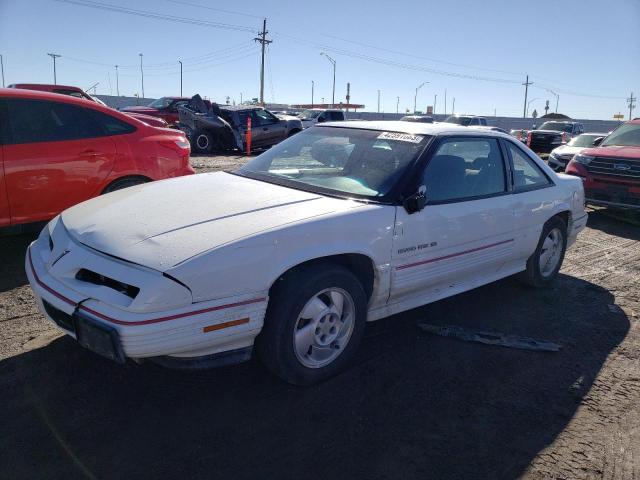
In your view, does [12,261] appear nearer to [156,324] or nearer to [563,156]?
[156,324]

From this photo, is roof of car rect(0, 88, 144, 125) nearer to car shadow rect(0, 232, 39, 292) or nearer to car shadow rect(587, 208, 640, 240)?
car shadow rect(0, 232, 39, 292)

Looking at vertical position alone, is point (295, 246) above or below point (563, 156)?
below

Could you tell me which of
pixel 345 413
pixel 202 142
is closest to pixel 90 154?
pixel 345 413

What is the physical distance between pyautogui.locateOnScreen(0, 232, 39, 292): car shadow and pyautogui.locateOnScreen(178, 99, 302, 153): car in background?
11420 mm

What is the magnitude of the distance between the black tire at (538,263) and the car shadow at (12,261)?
14.6ft

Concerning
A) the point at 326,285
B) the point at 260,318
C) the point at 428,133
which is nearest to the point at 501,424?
the point at 326,285

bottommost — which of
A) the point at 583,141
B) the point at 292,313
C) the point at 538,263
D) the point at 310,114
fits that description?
the point at 538,263

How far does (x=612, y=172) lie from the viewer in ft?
28.3

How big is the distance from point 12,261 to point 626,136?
391 inches

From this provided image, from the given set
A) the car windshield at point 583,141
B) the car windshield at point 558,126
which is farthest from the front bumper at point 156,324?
the car windshield at point 558,126

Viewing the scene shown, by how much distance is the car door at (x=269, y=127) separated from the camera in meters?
17.8

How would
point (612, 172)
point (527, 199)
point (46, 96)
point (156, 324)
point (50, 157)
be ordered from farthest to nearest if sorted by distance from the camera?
point (612, 172)
point (46, 96)
point (50, 157)
point (527, 199)
point (156, 324)

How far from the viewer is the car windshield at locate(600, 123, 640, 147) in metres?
9.46

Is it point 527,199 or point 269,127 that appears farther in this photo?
point 269,127
